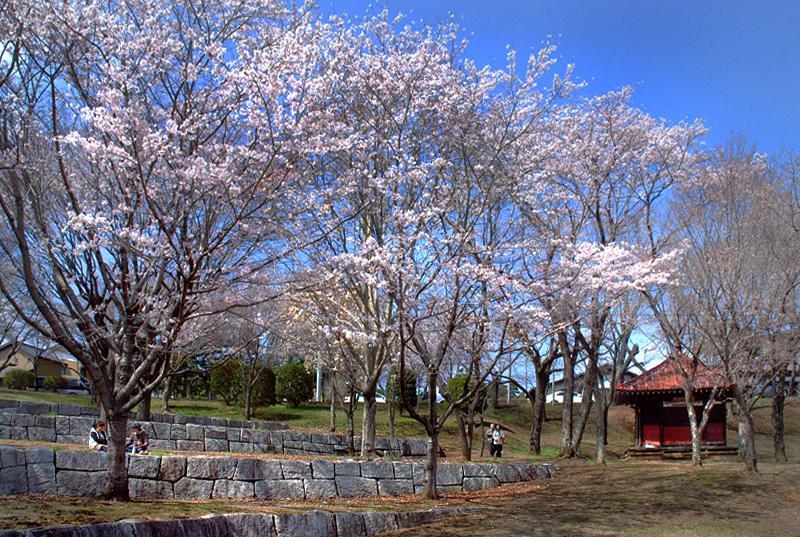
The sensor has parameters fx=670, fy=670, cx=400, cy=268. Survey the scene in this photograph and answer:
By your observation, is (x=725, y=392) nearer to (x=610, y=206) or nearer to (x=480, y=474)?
(x=610, y=206)

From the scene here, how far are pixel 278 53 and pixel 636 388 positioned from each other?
22392mm

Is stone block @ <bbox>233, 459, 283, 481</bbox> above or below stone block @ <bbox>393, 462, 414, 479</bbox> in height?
above

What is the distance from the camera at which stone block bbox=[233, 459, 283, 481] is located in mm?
10953

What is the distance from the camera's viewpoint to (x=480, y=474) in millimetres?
15469

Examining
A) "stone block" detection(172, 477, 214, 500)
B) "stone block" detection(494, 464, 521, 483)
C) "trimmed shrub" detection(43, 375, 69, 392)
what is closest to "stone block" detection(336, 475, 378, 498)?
"stone block" detection(172, 477, 214, 500)

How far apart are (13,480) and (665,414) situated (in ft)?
80.8

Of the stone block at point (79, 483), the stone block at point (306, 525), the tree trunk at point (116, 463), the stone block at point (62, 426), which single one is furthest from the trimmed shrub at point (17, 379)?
the stone block at point (306, 525)

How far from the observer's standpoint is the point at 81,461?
31.8ft

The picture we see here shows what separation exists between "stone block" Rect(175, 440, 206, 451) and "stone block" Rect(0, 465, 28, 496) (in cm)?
766

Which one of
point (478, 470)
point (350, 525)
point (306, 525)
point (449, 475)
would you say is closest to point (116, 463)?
point (306, 525)

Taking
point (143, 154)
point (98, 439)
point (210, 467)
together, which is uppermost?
point (143, 154)

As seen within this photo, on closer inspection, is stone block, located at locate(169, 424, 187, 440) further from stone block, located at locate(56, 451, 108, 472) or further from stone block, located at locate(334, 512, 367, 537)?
stone block, located at locate(334, 512, 367, 537)

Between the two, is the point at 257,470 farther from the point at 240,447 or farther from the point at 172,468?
the point at 240,447

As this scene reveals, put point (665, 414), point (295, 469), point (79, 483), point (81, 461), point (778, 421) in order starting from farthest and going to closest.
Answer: point (665, 414) → point (778, 421) → point (295, 469) → point (81, 461) → point (79, 483)
